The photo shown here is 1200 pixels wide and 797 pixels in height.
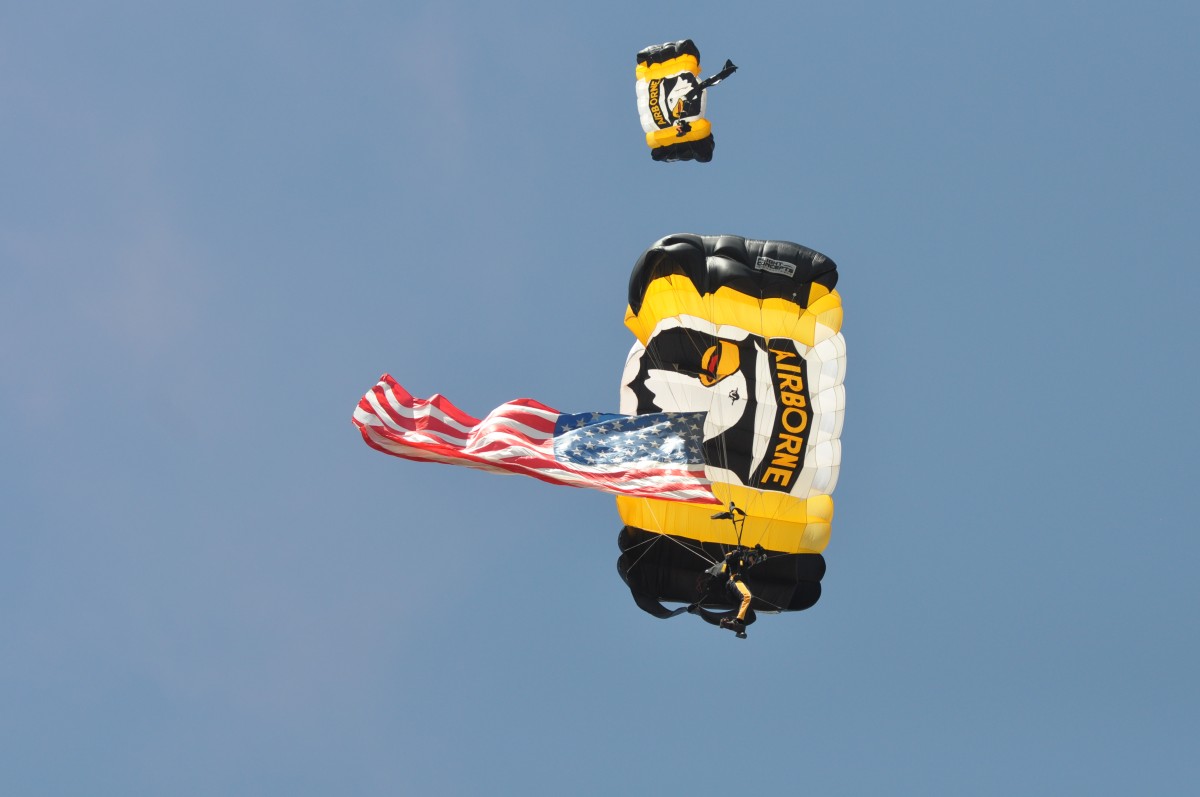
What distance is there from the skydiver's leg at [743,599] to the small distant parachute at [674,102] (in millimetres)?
10516

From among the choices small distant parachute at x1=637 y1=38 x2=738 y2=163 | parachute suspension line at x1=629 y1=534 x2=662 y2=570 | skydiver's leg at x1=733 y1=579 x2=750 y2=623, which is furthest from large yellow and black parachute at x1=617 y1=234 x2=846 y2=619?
small distant parachute at x1=637 y1=38 x2=738 y2=163

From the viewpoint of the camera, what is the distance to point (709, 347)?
20.9 m

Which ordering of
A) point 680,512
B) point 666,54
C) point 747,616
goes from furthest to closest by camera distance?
point 666,54, point 680,512, point 747,616

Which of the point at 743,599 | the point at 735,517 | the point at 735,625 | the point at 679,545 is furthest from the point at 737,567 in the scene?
the point at 679,545

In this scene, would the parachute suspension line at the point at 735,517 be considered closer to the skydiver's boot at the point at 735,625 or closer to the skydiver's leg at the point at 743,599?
the skydiver's leg at the point at 743,599

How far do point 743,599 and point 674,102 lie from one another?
474 inches

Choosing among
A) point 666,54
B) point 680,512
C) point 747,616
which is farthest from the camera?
point 666,54

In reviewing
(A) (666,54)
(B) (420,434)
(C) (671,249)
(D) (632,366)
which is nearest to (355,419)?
(B) (420,434)

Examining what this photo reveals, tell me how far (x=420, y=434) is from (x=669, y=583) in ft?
16.9

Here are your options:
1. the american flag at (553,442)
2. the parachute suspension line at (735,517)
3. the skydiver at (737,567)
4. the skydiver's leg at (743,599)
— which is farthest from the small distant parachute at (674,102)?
the skydiver's leg at (743,599)

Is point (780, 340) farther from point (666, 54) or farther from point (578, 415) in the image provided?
point (666, 54)

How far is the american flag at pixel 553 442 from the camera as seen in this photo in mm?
18234

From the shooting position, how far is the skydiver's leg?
18.1 metres

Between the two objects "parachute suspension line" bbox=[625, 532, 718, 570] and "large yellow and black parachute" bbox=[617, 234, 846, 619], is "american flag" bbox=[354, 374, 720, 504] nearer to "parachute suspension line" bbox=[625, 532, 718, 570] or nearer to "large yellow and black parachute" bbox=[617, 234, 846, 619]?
"large yellow and black parachute" bbox=[617, 234, 846, 619]
